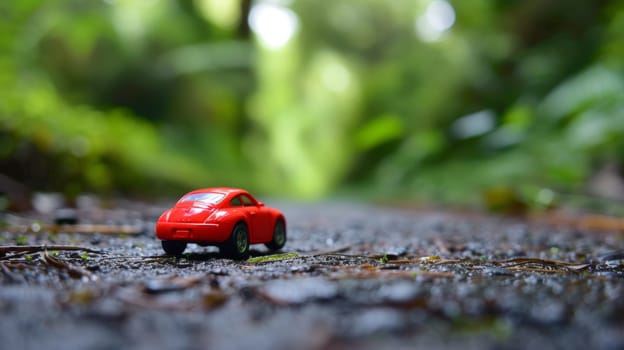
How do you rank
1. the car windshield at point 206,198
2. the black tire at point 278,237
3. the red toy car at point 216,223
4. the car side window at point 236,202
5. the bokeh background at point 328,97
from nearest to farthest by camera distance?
the red toy car at point 216,223
the car windshield at point 206,198
the car side window at point 236,202
the black tire at point 278,237
the bokeh background at point 328,97

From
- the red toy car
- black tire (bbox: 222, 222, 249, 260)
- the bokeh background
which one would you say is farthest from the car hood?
the bokeh background

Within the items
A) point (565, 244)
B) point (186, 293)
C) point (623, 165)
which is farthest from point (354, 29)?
point (186, 293)

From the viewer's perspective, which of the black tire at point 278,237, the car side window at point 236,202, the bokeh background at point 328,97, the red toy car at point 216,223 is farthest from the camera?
the bokeh background at point 328,97

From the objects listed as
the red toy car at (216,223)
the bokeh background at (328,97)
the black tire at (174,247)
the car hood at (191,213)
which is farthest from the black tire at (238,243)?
the bokeh background at (328,97)

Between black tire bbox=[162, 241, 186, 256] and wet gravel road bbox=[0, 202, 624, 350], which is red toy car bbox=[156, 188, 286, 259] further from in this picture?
wet gravel road bbox=[0, 202, 624, 350]

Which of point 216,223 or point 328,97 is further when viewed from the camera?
point 328,97

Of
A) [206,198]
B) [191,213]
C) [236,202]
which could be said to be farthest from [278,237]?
[191,213]

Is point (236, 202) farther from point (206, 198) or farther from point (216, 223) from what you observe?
point (216, 223)

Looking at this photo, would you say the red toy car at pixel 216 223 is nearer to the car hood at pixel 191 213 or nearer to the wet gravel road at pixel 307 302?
the car hood at pixel 191 213
